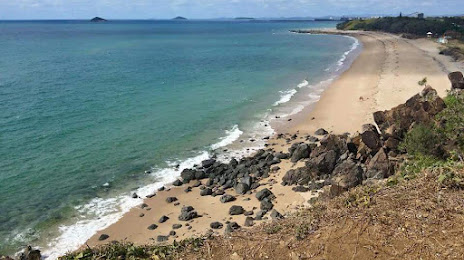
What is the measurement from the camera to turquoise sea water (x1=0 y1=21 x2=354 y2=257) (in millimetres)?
21281

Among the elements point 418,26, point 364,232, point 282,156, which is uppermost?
point 418,26

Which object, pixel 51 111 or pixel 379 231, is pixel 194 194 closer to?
pixel 379 231

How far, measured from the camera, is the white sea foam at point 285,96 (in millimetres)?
44013

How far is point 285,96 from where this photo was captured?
46906 millimetres

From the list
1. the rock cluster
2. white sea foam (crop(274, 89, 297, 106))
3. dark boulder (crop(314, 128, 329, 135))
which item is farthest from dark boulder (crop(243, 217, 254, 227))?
white sea foam (crop(274, 89, 297, 106))

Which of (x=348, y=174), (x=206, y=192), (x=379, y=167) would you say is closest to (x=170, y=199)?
(x=206, y=192)

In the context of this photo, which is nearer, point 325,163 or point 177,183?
point 325,163

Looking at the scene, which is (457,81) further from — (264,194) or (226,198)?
(226,198)

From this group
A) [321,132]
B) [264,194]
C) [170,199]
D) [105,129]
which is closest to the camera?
[264,194]

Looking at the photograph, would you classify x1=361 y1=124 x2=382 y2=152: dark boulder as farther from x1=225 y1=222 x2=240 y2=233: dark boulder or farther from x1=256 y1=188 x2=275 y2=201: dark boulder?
x1=225 y1=222 x2=240 y2=233: dark boulder

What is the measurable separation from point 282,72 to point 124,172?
42.9 meters

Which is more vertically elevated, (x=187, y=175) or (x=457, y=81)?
(x=457, y=81)

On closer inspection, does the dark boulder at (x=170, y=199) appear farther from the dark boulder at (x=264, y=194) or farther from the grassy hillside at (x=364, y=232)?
the grassy hillside at (x=364, y=232)

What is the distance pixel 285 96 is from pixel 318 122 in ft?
41.4
